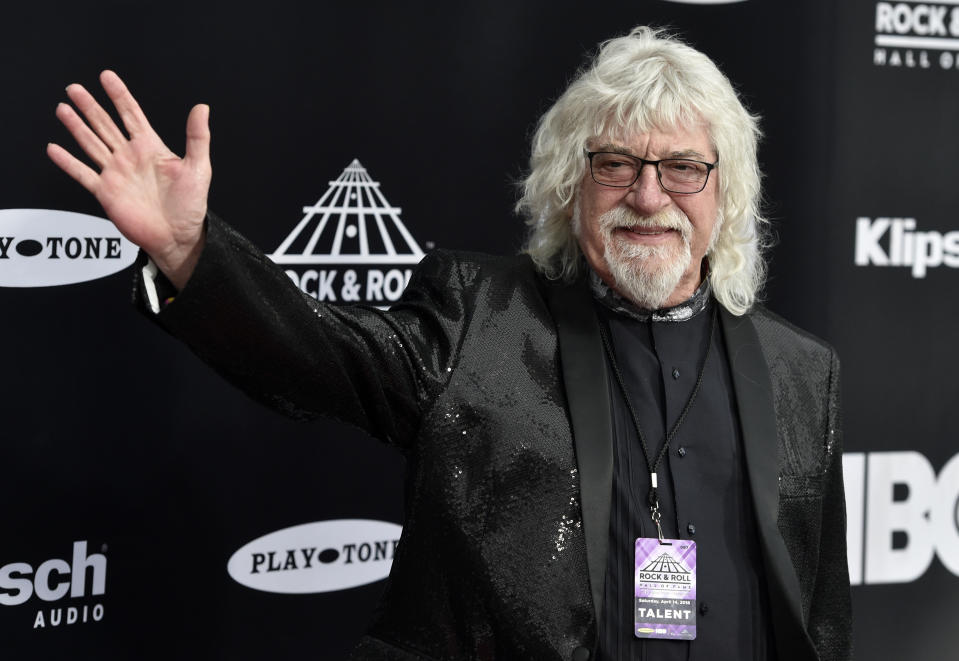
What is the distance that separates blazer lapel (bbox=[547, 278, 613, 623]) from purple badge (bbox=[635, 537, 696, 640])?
0.22ft

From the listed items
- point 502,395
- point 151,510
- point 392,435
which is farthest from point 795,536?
point 151,510

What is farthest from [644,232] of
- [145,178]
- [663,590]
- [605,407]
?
[145,178]

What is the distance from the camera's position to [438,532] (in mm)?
1837

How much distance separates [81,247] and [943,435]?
8.22ft

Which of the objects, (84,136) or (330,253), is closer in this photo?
(84,136)

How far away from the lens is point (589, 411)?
1.88 m

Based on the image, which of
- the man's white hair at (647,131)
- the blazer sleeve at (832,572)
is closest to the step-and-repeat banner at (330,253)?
the man's white hair at (647,131)

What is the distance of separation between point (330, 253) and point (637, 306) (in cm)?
100

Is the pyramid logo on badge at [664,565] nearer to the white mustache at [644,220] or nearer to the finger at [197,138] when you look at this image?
the white mustache at [644,220]

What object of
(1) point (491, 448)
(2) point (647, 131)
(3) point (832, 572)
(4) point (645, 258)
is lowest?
(3) point (832, 572)

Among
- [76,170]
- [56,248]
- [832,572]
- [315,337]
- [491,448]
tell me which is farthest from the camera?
[56,248]

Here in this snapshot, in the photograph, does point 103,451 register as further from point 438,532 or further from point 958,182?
point 958,182

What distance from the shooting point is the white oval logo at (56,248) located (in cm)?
247

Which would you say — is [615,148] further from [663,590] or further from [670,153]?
[663,590]
